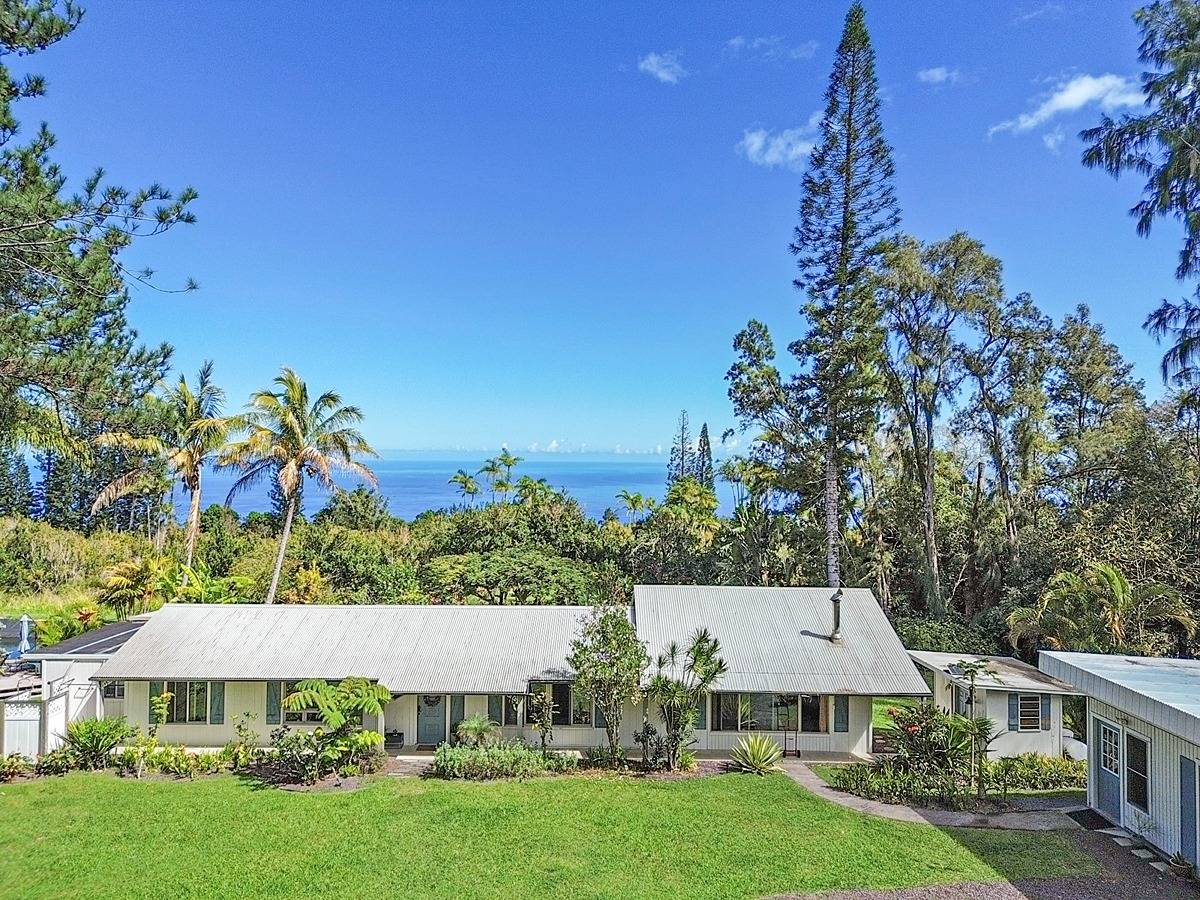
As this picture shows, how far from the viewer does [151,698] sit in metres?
14.8

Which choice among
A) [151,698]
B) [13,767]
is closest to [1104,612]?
[151,698]

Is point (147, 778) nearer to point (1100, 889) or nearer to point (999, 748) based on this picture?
point (1100, 889)

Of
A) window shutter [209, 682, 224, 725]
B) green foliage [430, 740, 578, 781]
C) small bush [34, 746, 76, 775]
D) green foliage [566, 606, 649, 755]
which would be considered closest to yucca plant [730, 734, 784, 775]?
green foliage [566, 606, 649, 755]

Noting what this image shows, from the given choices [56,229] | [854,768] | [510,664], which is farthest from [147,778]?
[854,768]

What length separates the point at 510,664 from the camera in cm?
1505

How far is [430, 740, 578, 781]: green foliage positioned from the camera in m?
13.2

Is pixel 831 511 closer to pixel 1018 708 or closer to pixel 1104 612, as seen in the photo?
pixel 1104 612

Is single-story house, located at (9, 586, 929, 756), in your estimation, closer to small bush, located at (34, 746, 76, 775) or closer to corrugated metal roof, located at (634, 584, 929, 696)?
corrugated metal roof, located at (634, 584, 929, 696)

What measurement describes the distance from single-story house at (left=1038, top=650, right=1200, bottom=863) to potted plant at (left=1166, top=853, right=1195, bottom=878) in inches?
2.9

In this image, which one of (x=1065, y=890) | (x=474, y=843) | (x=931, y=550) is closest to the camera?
(x=1065, y=890)

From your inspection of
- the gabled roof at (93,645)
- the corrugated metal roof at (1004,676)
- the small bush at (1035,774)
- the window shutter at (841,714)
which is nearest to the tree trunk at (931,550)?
the corrugated metal roof at (1004,676)

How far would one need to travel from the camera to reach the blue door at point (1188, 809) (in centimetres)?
954

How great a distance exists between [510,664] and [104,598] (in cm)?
1380

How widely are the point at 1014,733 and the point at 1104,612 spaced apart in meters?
4.77
